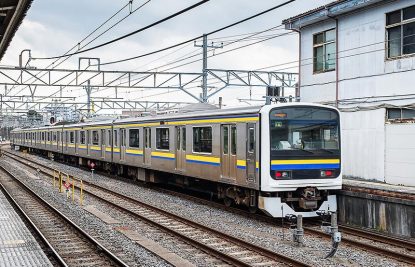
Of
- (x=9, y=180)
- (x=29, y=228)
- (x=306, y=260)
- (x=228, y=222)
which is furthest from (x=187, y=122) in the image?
(x=9, y=180)

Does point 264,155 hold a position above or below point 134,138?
below

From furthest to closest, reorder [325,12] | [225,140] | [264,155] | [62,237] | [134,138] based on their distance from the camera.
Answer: [134,138]
[325,12]
[225,140]
[264,155]
[62,237]

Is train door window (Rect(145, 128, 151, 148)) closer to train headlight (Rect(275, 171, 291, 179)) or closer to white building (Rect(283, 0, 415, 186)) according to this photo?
white building (Rect(283, 0, 415, 186))

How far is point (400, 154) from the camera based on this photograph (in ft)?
49.4

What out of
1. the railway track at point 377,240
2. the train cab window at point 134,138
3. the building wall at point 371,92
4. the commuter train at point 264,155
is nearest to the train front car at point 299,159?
the commuter train at point 264,155

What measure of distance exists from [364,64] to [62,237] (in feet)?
36.2

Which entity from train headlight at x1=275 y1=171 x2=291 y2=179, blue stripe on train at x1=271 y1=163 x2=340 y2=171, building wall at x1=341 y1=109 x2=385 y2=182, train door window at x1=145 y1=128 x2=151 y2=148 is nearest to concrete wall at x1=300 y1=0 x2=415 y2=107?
building wall at x1=341 y1=109 x2=385 y2=182

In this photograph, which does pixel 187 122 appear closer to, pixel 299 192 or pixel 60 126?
pixel 299 192

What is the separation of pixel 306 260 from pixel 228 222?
375 centimetres

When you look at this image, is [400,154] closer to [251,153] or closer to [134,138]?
[251,153]

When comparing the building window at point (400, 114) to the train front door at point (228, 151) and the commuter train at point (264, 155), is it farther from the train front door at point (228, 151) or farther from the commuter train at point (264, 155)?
the train front door at point (228, 151)

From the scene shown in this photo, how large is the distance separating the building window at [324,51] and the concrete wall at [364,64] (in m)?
0.19

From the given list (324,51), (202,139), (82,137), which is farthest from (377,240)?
(82,137)

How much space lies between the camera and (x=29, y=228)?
12.1m
